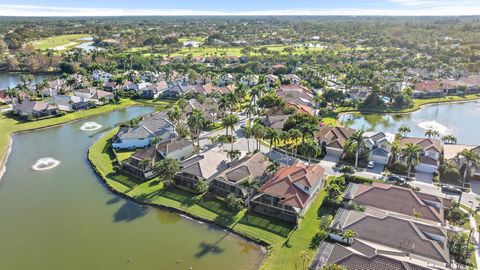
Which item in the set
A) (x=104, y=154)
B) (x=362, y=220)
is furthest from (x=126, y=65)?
(x=362, y=220)

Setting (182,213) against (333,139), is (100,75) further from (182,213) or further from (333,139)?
(182,213)

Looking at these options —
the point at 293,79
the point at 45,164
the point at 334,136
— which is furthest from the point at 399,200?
the point at 293,79

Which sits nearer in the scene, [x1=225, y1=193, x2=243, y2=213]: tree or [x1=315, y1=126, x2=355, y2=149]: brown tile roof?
[x1=225, y1=193, x2=243, y2=213]: tree

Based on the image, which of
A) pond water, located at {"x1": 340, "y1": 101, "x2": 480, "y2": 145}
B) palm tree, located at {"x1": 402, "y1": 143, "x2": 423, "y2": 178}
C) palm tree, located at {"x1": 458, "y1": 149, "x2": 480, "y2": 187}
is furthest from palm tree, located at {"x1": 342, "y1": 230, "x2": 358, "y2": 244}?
pond water, located at {"x1": 340, "y1": 101, "x2": 480, "y2": 145}

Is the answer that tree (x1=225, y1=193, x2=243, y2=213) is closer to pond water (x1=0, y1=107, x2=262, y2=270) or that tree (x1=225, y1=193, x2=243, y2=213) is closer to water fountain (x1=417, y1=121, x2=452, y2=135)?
pond water (x1=0, y1=107, x2=262, y2=270)

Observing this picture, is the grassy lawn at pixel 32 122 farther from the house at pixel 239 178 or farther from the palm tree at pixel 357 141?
the palm tree at pixel 357 141

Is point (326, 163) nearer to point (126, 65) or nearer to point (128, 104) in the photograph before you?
point (128, 104)
